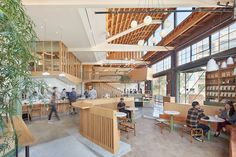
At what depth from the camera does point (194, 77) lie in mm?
8969

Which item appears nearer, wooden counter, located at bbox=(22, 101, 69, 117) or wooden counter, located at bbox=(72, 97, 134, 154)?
wooden counter, located at bbox=(72, 97, 134, 154)

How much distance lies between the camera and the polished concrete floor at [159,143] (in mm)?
4234

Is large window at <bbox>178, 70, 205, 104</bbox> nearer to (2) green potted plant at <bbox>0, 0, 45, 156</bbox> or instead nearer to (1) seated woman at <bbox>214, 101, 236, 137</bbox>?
(1) seated woman at <bbox>214, 101, 236, 137</bbox>

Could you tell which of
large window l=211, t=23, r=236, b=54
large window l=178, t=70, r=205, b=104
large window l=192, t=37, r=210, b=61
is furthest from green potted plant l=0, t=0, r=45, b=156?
large window l=178, t=70, r=205, b=104

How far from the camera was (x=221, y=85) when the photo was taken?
21.8 feet

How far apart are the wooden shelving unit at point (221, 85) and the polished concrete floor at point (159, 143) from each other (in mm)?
1795

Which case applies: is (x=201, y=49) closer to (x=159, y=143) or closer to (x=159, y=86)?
(x=159, y=143)

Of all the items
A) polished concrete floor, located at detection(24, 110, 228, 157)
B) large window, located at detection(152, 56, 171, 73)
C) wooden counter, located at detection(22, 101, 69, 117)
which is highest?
large window, located at detection(152, 56, 171, 73)

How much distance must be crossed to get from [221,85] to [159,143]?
369 centimetres

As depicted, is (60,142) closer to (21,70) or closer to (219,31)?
(21,70)

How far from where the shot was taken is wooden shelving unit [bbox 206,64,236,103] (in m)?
6.09

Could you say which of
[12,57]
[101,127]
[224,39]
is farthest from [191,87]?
[12,57]

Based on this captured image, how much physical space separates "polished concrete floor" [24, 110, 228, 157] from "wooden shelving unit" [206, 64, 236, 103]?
180cm

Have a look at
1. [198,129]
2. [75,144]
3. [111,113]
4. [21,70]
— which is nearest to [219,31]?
[198,129]
